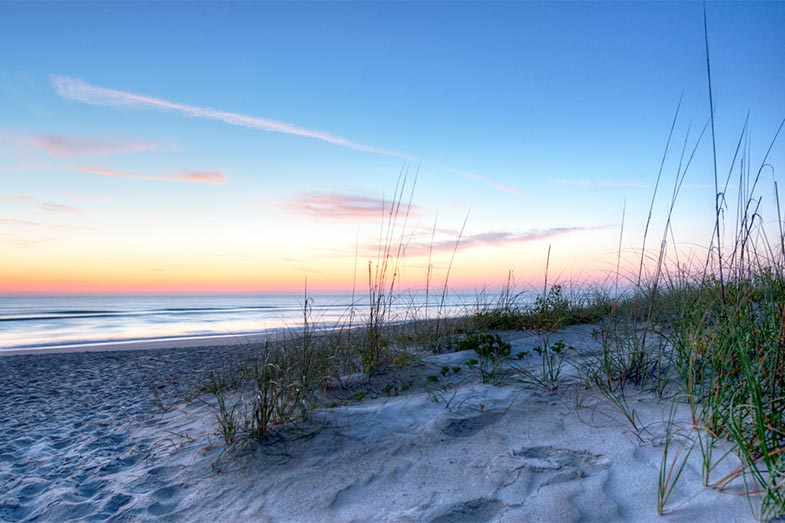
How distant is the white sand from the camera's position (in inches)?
82.9

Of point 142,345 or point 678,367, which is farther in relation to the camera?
point 142,345

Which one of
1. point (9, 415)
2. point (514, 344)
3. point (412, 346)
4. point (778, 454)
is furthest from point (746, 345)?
point (9, 415)

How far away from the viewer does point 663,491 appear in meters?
1.90

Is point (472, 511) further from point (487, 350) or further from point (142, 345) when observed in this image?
point (142, 345)

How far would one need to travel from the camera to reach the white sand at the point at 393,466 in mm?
2105

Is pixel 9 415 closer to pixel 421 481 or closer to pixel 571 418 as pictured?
pixel 421 481

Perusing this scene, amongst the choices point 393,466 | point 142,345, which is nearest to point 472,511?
point 393,466

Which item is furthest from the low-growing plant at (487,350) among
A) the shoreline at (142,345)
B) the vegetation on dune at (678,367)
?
the shoreline at (142,345)

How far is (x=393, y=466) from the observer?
265cm

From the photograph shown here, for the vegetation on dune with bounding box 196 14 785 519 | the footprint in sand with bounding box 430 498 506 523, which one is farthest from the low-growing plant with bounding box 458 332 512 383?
the footprint in sand with bounding box 430 498 506 523

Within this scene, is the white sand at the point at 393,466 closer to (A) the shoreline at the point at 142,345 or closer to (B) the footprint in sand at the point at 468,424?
(B) the footprint in sand at the point at 468,424

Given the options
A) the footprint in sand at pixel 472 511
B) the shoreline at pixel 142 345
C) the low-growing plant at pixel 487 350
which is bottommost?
the footprint in sand at pixel 472 511

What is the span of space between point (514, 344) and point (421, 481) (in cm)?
343

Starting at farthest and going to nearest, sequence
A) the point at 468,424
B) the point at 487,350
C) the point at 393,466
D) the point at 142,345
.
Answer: the point at 142,345 → the point at 487,350 → the point at 468,424 → the point at 393,466
